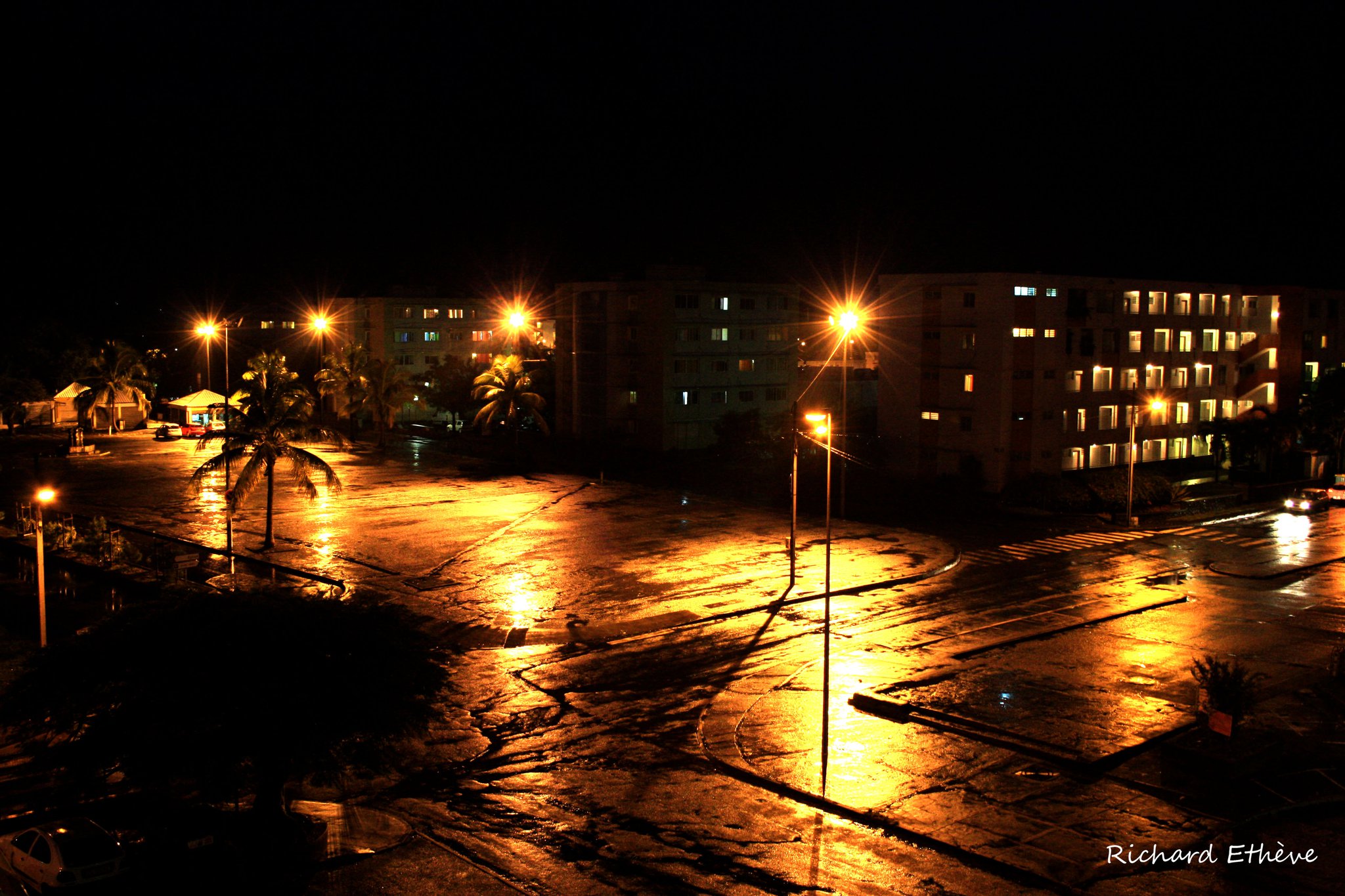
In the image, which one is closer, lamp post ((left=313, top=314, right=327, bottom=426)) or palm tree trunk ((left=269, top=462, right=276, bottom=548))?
palm tree trunk ((left=269, top=462, right=276, bottom=548))

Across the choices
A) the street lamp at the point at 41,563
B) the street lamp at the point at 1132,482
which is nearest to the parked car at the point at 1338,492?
the street lamp at the point at 1132,482

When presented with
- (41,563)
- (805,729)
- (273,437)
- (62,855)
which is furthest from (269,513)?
(62,855)

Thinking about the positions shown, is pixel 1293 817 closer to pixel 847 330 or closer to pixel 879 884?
pixel 879 884

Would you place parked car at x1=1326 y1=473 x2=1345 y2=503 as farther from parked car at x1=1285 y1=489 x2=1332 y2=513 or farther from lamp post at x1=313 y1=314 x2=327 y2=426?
lamp post at x1=313 y1=314 x2=327 y2=426

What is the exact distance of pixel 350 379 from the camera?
227 feet

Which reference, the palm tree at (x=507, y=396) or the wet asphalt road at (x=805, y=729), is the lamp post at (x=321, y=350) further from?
the wet asphalt road at (x=805, y=729)

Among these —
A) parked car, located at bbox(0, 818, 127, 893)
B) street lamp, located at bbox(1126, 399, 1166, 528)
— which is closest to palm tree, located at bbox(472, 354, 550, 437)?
street lamp, located at bbox(1126, 399, 1166, 528)

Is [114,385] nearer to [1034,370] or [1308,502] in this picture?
[1034,370]

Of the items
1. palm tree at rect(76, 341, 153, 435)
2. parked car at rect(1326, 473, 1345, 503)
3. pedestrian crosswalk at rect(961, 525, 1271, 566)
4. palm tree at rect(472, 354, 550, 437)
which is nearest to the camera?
pedestrian crosswalk at rect(961, 525, 1271, 566)

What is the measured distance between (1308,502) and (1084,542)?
1728cm

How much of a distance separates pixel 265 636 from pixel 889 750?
11009mm

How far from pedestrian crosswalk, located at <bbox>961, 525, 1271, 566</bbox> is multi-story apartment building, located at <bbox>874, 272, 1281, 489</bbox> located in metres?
10.2

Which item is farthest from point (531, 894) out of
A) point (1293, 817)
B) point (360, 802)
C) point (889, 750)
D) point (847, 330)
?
point (847, 330)

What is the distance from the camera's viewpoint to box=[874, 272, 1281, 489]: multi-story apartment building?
53344 millimetres
